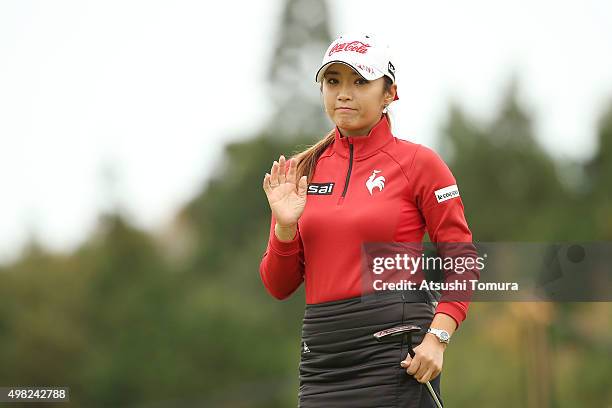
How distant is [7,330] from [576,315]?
70.2 ft

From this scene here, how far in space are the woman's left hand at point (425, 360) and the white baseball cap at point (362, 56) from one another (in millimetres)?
1012

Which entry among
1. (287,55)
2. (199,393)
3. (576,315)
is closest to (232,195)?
(287,55)

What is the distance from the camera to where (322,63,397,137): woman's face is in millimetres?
4453

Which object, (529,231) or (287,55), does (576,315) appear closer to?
(529,231)

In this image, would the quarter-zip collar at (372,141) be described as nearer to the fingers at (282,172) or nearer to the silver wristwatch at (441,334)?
the fingers at (282,172)

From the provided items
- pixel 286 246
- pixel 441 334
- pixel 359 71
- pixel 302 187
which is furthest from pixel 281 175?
pixel 441 334

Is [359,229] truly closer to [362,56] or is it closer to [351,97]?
[351,97]

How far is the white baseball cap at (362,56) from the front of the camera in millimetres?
4387

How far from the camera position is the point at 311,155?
466cm

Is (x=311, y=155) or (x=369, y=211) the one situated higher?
(x=311, y=155)

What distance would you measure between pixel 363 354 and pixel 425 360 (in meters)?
0.23

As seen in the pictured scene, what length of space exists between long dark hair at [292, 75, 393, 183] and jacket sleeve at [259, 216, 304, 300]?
0.22m

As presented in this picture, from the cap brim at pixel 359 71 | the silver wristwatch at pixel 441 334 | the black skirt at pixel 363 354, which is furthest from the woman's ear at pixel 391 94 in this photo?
the silver wristwatch at pixel 441 334

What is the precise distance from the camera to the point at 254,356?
39719 mm
